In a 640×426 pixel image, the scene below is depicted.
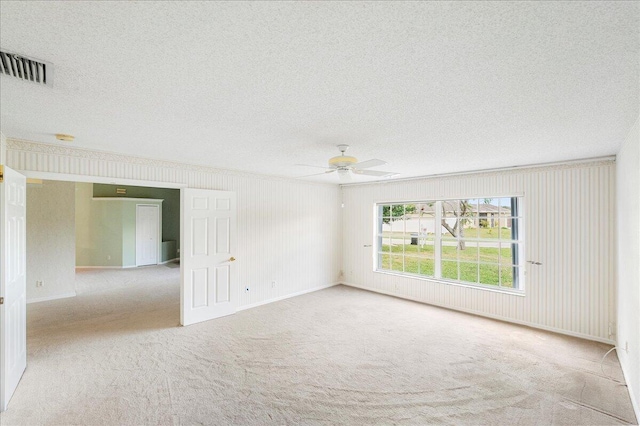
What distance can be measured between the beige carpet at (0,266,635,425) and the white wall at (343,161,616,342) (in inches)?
12.9

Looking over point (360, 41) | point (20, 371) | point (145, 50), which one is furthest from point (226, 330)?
point (360, 41)

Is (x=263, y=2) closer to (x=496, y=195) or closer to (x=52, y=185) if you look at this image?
(x=496, y=195)

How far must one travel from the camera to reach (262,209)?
5402 mm

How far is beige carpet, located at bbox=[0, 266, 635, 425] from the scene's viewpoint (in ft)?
7.75

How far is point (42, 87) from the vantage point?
71.4 inches

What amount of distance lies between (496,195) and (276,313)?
161 inches

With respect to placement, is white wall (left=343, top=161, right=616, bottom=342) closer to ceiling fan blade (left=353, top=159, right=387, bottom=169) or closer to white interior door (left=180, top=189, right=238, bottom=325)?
ceiling fan blade (left=353, top=159, right=387, bottom=169)

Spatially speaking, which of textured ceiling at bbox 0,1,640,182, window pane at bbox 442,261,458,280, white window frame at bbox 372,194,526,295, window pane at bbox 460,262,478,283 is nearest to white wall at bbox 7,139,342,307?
textured ceiling at bbox 0,1,640,182

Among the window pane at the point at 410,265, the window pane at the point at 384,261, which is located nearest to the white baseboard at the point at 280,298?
the window pane at the point at 384,261

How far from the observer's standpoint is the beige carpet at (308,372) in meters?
2.36

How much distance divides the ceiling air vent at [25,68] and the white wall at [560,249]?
525 centimetres

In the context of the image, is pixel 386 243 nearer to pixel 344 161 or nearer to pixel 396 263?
pixel 396 263

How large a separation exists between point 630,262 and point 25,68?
4671mm

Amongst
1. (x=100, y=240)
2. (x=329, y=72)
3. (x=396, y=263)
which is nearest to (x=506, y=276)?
(x=396, y=263)
